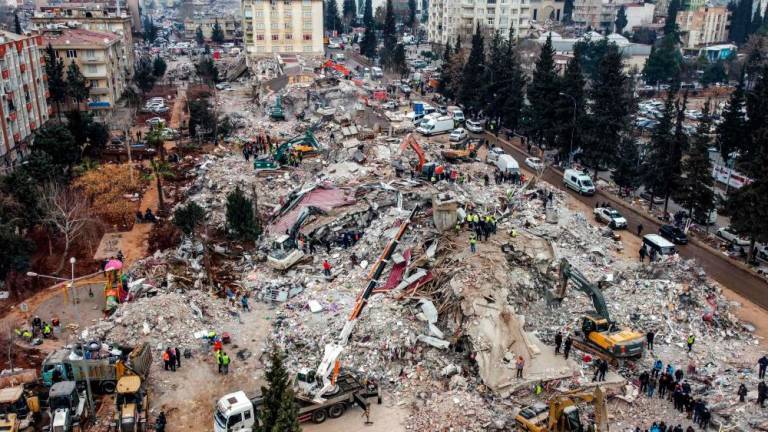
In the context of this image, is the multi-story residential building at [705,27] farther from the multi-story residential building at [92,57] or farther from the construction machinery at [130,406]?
the construction machinery at [130,406]

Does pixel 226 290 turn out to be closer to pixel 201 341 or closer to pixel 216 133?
pixel 201 341

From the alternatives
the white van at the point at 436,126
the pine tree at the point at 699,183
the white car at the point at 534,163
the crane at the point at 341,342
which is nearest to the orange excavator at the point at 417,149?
the white car at the point at 534,163

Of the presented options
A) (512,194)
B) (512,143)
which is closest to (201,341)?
(512,194)

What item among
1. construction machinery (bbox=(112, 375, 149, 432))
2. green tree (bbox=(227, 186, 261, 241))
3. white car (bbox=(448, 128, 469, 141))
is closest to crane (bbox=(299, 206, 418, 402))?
construction machinery (bbox=(112, 375, 149, 432))

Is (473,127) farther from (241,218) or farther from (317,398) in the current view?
(317,398)

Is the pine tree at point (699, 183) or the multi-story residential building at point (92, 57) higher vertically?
the multi-story residential building at point (92, 57)

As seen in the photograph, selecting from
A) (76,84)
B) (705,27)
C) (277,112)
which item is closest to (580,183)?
(277,112)

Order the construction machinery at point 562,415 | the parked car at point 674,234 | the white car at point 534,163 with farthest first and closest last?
the white car at point 534,163 < the parked car at point 674,234 < the construction machinery at point 562,415
